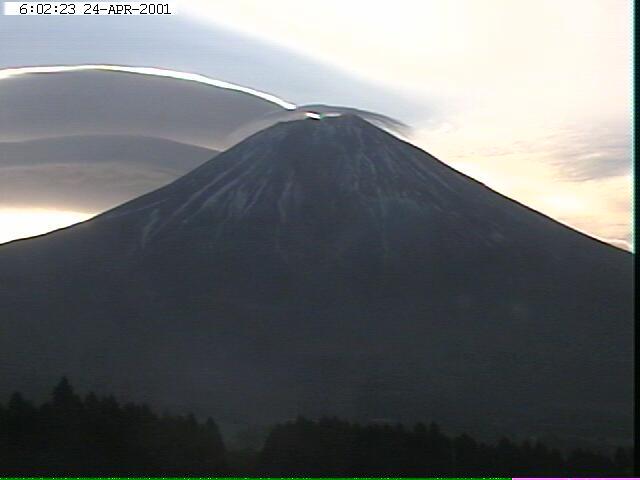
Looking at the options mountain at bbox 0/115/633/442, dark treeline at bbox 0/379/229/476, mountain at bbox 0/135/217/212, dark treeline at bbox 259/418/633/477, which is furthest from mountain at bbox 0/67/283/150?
dark treeline at bbox 259/418/633/477

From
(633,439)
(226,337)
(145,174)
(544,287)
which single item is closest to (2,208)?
(145,174)

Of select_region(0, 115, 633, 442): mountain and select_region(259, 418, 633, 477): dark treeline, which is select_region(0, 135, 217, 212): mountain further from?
select_region(259, 418, 633, 477): dark treeline

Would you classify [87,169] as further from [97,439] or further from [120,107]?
[97,439]

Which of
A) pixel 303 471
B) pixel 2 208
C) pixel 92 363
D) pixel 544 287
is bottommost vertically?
pixel 303 471

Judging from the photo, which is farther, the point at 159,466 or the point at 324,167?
the point at 324,167

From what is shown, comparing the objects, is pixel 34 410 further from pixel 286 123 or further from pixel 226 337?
pixel 286 123

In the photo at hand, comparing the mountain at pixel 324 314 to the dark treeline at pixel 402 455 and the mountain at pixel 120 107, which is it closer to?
the dark treeline at pixel 402 455
